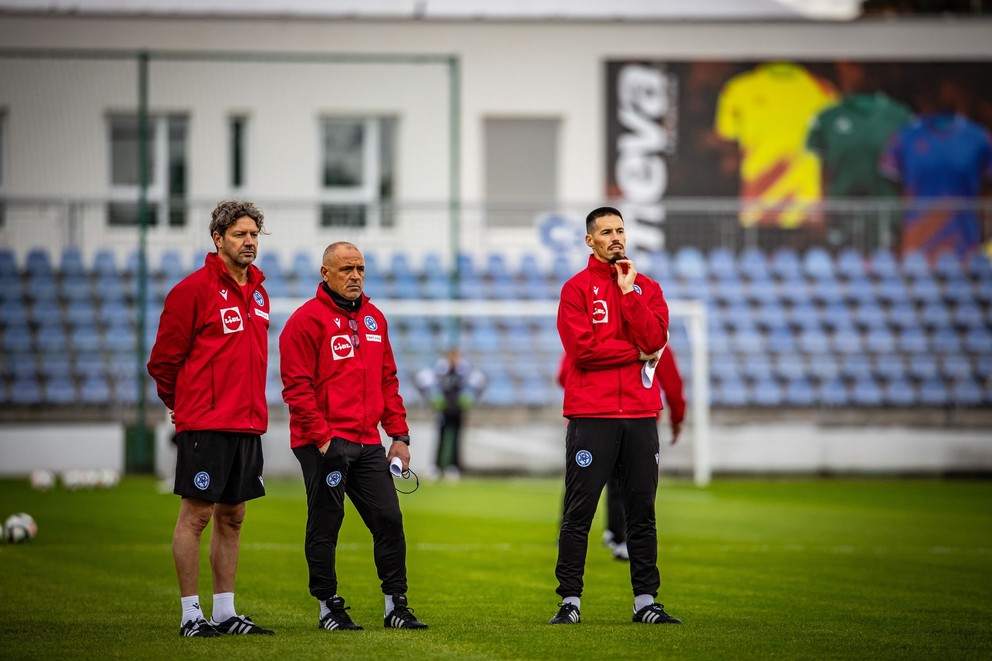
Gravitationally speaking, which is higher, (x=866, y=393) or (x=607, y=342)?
(x=607, y=342)

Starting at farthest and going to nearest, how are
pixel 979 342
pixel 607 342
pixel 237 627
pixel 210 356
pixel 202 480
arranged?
1. pixel 979 342
2. pixel 607 342
3. pixel 237 627
4. pixel 210 356
5. pixel 202 480

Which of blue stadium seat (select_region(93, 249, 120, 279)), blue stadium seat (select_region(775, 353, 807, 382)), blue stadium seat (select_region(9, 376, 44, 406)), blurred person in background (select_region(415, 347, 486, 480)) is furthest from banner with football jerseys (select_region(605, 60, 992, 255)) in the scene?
blue stadium seat (select_region(9, 376, 44, 406))

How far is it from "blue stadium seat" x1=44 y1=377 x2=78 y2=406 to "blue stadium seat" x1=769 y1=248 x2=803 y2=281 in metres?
11.9

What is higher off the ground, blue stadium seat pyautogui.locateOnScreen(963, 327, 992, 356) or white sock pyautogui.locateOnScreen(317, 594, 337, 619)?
blue stadium seat pyautogui.locateOnScreen(963, 327, 992, 356)

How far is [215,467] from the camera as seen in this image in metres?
7.36

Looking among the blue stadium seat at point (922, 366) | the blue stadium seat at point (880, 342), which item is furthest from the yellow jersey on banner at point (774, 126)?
the blue stadium seat at point (922, 366)

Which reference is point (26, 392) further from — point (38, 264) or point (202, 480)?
point (202, 480)

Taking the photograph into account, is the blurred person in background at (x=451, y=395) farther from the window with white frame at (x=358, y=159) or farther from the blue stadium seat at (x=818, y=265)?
the blue stadium seat at (x=818, y=265)

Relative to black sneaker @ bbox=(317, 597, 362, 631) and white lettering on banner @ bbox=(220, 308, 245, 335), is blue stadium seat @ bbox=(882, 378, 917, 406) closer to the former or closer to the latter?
black sneaker @ bbox=(317, 597, 362, 631)

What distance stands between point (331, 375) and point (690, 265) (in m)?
18.3

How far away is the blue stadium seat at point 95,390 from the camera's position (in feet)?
75.2

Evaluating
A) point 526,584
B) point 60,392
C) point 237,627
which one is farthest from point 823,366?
point 237,627

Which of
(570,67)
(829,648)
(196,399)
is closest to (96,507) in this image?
(196,399)

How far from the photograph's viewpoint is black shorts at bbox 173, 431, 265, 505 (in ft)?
24.0
